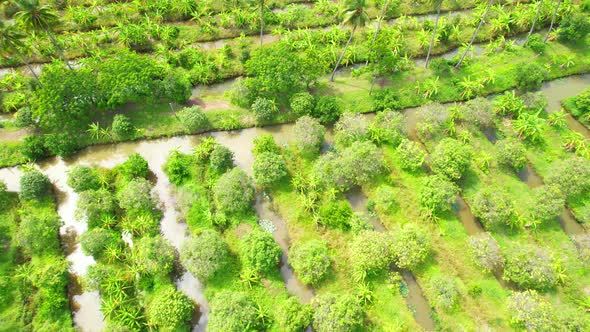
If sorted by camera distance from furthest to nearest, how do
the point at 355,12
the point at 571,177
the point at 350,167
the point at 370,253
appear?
the point at 355,12 → the point at 571,177 → the point at 350,167 → the point at 370,253

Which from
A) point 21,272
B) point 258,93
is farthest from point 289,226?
point 21,272

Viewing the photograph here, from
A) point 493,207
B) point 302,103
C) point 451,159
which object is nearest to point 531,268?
point 493,207

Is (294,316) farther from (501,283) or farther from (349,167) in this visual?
(501,283)

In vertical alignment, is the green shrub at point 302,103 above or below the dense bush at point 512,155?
above

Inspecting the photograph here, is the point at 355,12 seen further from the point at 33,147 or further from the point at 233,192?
the point at 33,147

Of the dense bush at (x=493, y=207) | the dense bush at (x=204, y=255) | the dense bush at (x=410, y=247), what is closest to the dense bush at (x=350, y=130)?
the dense bush at (x=410, y=247)

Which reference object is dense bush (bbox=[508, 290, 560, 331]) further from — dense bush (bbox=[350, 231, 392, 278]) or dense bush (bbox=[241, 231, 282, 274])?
dense bush (bbox=[241, 231, 282, 274])

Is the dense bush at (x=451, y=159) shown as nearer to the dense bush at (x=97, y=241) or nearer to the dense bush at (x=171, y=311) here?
the dense bush at (x=171, y=311)

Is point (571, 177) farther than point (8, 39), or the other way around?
point (571, 177)
